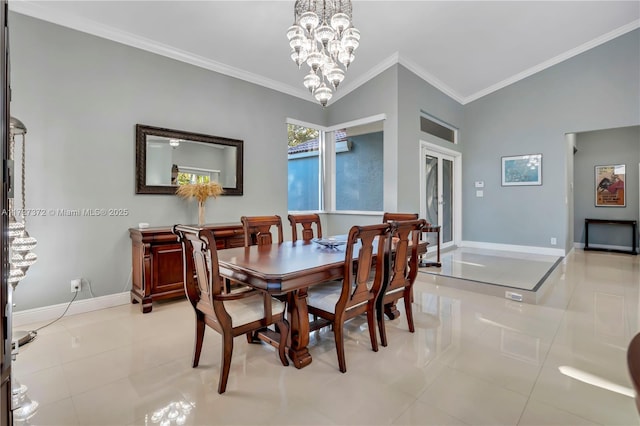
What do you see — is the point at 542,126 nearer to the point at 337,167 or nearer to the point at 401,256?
the point at 337,167

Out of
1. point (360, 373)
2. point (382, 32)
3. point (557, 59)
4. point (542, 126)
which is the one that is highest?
point (557, 59)

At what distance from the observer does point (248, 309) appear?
209 cm

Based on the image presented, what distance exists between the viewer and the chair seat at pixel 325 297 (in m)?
2.23

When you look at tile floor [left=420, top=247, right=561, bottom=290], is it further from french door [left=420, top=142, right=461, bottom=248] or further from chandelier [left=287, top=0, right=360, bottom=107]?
chandelier [left=287, top=0, right=360, bottom=107]

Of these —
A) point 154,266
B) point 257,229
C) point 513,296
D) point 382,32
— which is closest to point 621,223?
point 513,296

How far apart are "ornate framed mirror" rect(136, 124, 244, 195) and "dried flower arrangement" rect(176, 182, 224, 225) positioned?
123 mm

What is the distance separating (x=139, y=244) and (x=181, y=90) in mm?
1953

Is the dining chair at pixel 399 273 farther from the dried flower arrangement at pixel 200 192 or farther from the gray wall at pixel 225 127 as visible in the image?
the dried flower arrangement at pixel 200 192

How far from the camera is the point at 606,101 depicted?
5.30 m

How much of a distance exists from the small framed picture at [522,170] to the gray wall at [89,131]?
18.8 ft

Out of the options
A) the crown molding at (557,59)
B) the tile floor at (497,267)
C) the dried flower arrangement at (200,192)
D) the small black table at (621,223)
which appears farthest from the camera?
the small black table at (621,223)

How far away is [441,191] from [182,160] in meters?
4.94

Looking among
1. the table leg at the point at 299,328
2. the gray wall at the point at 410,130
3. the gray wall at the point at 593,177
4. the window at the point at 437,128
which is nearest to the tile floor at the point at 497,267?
the gray wall at the point at 410,130

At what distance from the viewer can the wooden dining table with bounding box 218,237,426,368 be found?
180cm
